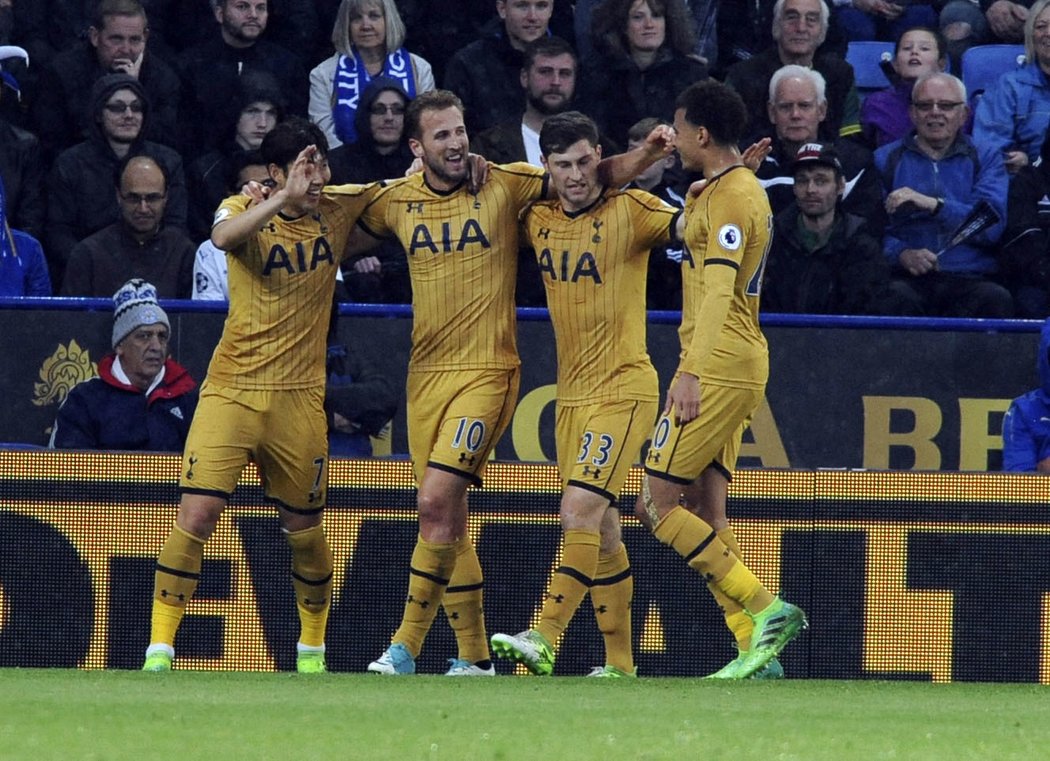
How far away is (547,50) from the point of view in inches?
465

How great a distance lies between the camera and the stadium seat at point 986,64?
13.3m

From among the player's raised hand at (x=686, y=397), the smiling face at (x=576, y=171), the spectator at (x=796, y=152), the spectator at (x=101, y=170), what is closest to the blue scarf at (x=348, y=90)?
the spectator at (x=101, y=170)

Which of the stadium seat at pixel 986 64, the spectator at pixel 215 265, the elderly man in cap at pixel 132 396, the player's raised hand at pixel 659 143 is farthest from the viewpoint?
the stadium seat at pixel 986 64

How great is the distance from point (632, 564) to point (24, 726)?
377 centimetres

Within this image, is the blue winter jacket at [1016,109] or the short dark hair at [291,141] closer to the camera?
the short dark hair at [291,141]

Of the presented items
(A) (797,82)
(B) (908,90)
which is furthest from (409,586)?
(B) (908,90)

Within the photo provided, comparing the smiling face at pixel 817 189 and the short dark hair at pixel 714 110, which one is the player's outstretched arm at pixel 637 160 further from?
the smiling face at pixel 817 189

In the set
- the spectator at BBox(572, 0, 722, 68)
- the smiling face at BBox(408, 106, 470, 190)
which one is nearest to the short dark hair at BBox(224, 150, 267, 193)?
the spectator at BBox(572, 0, 722, 68)

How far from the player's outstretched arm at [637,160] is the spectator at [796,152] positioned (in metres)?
3.13

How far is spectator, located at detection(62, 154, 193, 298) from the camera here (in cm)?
1098

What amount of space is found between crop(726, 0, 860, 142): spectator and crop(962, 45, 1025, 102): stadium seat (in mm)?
1021

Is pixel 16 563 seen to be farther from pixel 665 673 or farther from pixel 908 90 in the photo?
pixel 908 90

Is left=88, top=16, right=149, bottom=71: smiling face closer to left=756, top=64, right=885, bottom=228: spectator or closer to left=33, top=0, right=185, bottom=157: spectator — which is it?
left=33, top=0, right=185, bottom=157: spectator

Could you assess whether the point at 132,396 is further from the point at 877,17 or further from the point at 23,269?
the point at 877,17
